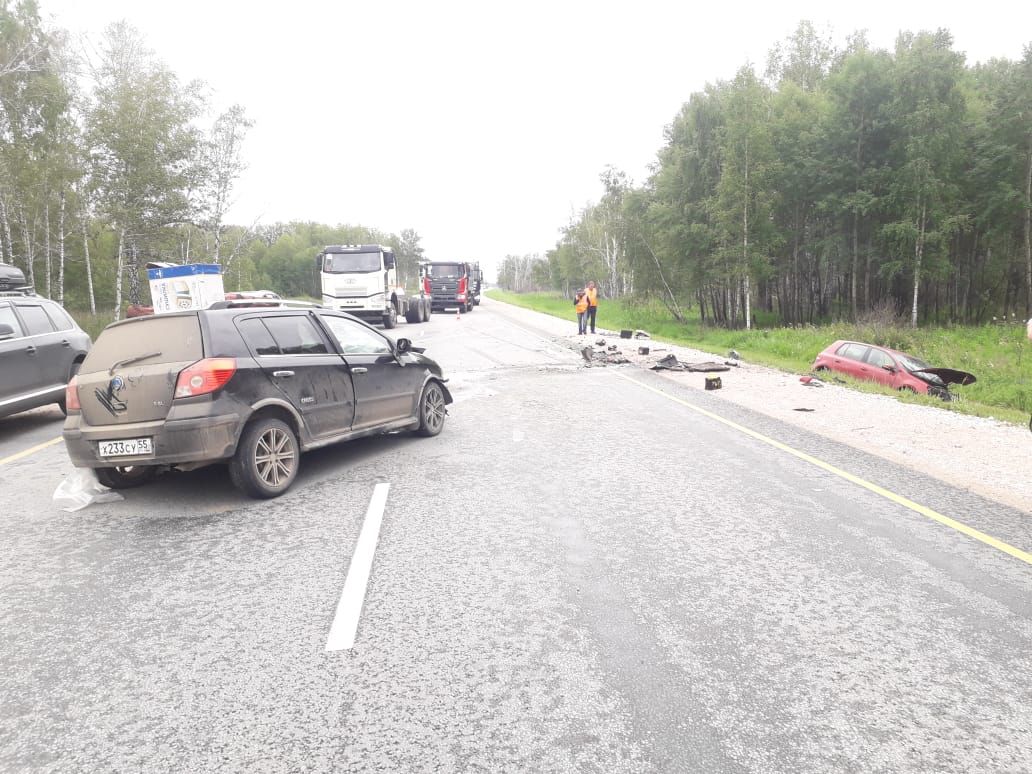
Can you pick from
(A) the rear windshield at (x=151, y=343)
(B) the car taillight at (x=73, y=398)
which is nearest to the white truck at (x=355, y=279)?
(A) the rear windshield at (x=151, y=343)

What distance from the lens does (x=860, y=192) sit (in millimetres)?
31250

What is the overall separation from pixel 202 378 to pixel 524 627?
11.3ft

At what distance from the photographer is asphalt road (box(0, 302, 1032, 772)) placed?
98.4 inches

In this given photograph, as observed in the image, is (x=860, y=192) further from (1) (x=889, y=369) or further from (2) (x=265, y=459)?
(2) (x=265, y=459)

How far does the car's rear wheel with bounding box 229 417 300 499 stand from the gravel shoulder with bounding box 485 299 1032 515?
6.20 meters

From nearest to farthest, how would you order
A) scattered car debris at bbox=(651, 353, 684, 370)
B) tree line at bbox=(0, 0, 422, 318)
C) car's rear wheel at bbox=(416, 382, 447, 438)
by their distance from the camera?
car's rear wheel at bbox=(416, 382, 447, 438) < scattered car debris at bbox=(651, 353, 684, 370) < tree line at bbox=(0, 0, 422, 318)

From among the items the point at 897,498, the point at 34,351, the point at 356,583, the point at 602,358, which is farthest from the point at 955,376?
the point at 34,351

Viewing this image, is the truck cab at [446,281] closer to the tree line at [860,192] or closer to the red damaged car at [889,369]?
the tree line at [860,192]

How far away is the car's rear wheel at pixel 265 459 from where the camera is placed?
17.9 feet

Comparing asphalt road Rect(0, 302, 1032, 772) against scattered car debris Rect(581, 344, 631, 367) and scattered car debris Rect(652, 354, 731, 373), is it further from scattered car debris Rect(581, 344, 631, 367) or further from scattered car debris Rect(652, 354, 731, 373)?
scattered car debris Rect(581, 344, 631, 367)

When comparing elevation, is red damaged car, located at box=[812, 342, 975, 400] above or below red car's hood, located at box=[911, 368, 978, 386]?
above

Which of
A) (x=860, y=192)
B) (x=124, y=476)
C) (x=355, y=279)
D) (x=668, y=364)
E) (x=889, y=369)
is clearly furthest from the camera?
(x=860, y=192)

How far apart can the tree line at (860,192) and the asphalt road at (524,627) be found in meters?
29.5

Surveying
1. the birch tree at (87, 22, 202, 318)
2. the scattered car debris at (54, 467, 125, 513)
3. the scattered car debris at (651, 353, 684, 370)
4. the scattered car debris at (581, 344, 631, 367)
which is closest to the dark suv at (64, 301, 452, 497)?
the scattered car debris at (54, 467, 125, 513)
